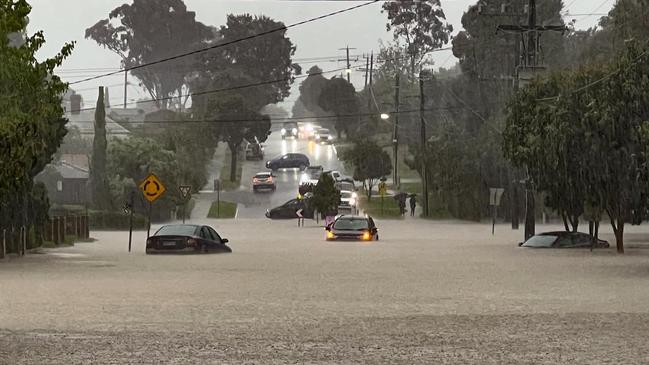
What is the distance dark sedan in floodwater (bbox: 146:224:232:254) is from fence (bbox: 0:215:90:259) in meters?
4.24

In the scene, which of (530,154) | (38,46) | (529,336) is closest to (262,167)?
(530,154)

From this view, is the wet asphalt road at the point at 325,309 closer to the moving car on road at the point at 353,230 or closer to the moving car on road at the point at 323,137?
the moving car on road at the point at 353,230

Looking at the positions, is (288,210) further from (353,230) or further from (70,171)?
(353,230)

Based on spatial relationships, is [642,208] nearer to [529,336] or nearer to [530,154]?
[530,154]

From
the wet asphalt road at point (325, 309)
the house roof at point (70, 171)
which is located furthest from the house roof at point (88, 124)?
the wet asphalt road at point (325, 309)

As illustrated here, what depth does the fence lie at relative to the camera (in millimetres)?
41188

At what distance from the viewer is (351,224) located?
50.0 metres

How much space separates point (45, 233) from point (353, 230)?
39.8 feet

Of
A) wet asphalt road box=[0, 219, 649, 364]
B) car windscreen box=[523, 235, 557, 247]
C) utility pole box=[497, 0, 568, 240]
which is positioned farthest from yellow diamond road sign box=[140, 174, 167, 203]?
utility pole box=[497, 0, 568, 240]

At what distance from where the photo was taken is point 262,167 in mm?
123812

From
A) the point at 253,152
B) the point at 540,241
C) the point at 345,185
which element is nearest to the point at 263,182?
the point at 345,185

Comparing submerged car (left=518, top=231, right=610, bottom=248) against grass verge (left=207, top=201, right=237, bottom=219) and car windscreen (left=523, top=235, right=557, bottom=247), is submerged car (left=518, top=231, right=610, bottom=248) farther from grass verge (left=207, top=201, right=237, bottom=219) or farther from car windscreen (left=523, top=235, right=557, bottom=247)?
grass verge (left=207, top=201, right=237, bottom=219)

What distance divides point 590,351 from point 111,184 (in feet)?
247

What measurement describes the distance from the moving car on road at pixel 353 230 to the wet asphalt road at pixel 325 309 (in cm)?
915
